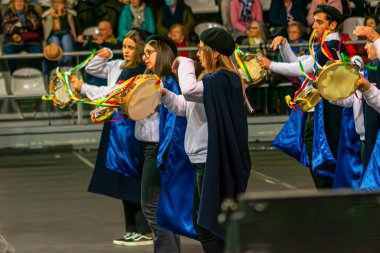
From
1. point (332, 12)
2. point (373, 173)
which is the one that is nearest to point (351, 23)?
point (332, 12)

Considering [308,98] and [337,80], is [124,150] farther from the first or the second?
[337,80]

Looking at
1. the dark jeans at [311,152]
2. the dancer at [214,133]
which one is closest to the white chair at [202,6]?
the dark jeans at [311,152]

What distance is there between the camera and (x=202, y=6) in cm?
1836

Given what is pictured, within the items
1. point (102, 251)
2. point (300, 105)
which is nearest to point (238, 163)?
point (300, 105)

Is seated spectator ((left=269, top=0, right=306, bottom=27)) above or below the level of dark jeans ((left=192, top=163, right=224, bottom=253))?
above

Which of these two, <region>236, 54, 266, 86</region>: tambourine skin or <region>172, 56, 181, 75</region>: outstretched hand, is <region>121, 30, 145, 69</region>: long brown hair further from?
<region>172, 56, 181, 75</region>: outstretched hand

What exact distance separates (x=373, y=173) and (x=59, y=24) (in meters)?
10.2

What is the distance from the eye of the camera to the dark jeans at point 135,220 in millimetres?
8953

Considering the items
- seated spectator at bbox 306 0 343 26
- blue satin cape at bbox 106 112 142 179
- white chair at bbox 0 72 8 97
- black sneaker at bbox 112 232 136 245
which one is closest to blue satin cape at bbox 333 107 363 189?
blue satin cape at bbox 106 112 142 179

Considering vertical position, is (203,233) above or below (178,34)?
below

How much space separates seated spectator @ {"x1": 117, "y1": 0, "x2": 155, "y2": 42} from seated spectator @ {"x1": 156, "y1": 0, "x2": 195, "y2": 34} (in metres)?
0.22

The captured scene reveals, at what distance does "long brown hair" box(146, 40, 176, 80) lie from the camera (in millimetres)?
7754

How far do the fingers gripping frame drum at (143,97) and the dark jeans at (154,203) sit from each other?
0.97 metres

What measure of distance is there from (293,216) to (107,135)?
206 inches
